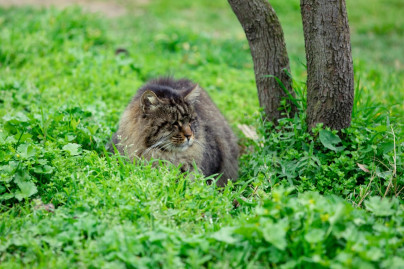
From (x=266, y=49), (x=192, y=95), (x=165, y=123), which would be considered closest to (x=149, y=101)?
(x=165, y=123)

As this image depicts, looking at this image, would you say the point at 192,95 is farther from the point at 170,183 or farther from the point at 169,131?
the point at 170,183

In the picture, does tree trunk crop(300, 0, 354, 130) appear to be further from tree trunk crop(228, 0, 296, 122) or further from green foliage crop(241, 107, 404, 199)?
tree trunk crop(228, 0, 296, 122)

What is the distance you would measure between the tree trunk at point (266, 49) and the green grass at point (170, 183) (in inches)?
8.7

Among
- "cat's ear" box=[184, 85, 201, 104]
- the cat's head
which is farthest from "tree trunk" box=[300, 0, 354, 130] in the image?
the cat's head

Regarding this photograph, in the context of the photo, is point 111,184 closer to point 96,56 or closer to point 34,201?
point 34,201

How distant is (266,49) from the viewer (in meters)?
4.24

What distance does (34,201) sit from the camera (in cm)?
321

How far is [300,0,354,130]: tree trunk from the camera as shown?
371cm

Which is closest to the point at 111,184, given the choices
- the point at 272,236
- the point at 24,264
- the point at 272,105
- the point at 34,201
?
the point at 34,201

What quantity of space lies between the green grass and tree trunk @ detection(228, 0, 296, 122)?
222 mm

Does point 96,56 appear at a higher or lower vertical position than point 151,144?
higher

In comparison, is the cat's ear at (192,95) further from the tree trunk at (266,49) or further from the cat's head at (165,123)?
the tree trunk at (266,49)

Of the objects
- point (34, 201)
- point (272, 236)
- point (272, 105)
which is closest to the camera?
point (272, 236)

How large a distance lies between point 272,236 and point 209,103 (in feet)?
7.98
